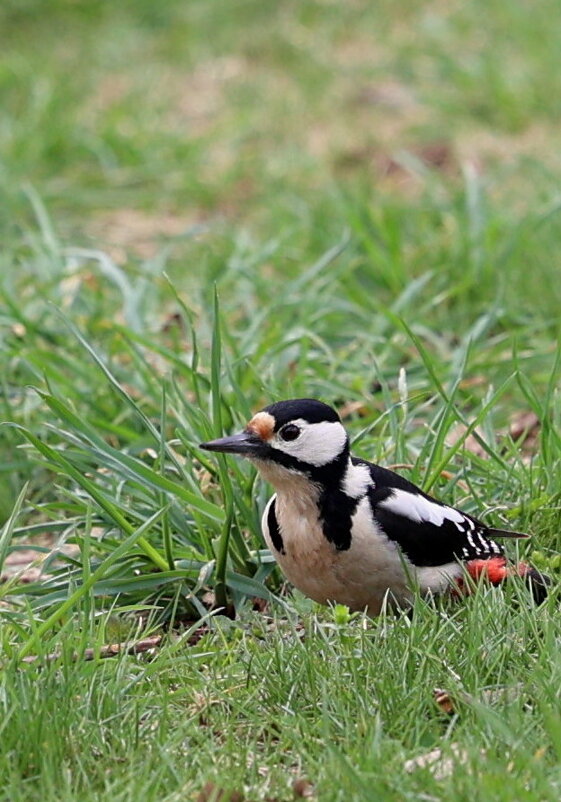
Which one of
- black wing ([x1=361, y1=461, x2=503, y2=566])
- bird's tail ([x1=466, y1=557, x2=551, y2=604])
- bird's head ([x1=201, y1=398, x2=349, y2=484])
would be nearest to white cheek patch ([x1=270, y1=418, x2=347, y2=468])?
bird's head ([x1=201, y1=398, x2=349, y2=484])

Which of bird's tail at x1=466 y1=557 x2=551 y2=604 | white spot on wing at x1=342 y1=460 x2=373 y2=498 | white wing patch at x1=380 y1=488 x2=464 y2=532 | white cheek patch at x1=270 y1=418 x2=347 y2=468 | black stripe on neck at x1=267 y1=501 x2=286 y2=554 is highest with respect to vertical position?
white cheek patch at x1=270 y1=418 x2=347 y2=468

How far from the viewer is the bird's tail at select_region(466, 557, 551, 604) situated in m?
3.45

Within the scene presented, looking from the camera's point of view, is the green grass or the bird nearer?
the green grass

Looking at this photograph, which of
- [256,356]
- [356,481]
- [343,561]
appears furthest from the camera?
[256,356]

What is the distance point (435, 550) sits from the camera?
3.49m

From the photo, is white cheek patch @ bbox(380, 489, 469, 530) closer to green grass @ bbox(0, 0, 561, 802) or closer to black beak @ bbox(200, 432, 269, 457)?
green grass @ bbox(0, 0, 561, 802)

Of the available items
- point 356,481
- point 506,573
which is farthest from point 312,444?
point 506,573

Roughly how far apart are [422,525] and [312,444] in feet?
1.17

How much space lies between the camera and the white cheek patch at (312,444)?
343 centimetres

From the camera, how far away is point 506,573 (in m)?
3.47

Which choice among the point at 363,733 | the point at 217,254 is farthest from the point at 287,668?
the point at 217,254

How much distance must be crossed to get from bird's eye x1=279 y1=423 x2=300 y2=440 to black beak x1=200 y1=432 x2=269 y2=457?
0.05m

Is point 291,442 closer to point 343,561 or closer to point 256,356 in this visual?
point 343,561

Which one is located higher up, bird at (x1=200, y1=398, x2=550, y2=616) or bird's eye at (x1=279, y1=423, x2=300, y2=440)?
bird's eye at (x1=279, y1=423, x2=300, y2=440)
